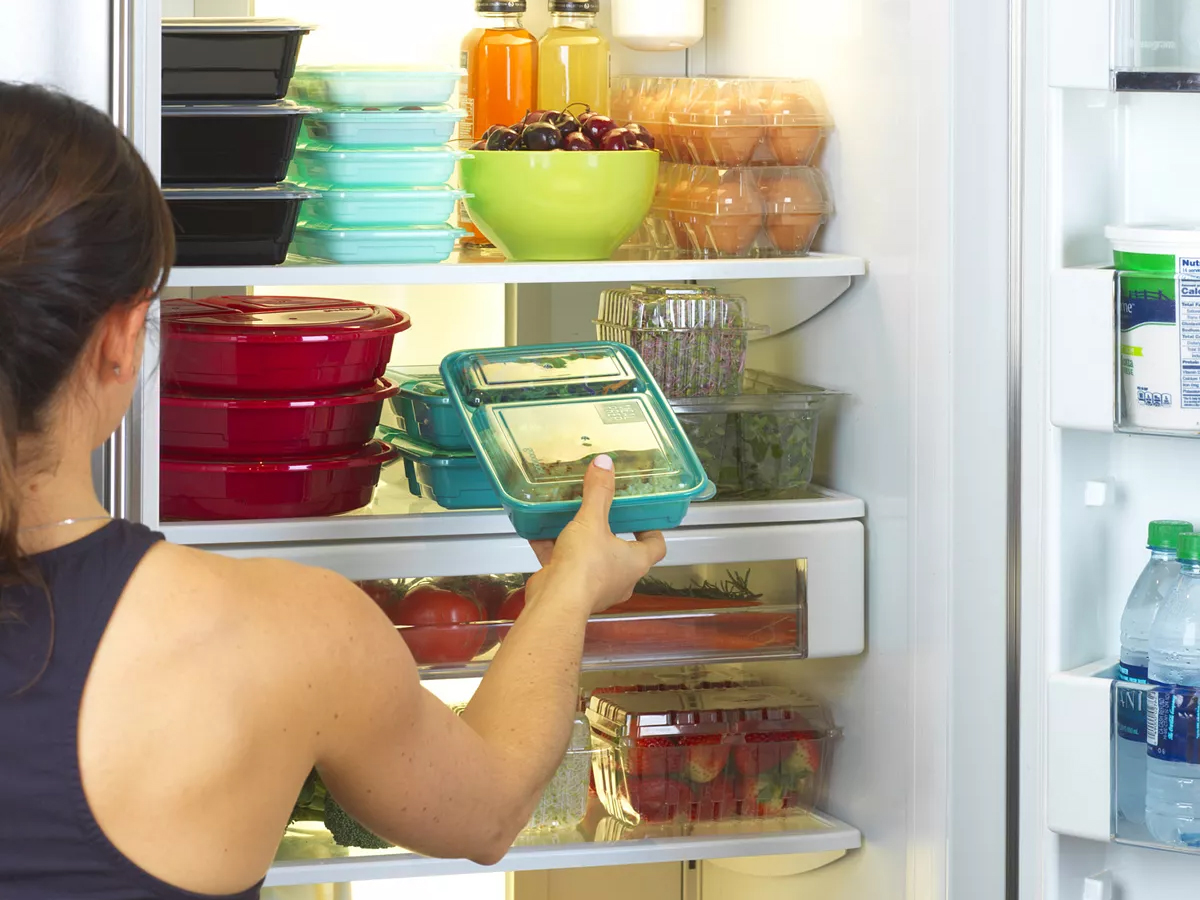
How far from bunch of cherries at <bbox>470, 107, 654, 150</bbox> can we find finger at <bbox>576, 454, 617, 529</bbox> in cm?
46

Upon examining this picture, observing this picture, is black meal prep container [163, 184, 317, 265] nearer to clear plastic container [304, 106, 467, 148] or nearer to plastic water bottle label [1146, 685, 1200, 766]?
clear plastic container [304, 106, 467, 148]

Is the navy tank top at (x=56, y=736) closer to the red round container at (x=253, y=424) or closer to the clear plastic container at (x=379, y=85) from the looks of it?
the red round container at (x=253, y=424)

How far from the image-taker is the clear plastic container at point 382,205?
5.45 feet

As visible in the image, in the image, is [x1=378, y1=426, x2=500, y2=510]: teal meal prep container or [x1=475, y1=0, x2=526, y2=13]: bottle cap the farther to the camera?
[x1=475, y1=0, x2=526, y2=13]: bottle cap

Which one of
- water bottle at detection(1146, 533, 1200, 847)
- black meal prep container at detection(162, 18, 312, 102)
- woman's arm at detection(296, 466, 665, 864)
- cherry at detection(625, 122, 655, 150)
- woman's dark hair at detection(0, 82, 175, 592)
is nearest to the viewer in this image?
woman's dark hair at detection(0, 82, 175, 592)

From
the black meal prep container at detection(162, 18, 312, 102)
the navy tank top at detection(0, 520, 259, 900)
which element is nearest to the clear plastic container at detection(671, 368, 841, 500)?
the black meal prep container at detection(162, 18, 312, 102)

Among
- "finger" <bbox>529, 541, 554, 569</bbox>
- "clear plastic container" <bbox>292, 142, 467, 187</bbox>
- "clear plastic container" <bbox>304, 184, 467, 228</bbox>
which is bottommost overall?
"finger" <bbox>529, 541, 554, 569</bbox>

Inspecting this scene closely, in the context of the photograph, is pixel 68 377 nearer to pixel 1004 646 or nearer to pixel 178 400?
pixel 178 400

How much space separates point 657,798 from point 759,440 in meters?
0.44

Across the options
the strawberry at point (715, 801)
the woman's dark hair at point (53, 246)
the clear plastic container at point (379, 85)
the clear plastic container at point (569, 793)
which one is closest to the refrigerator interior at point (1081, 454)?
the strawberry at point (715, 801)

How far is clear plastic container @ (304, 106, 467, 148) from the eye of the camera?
1.65 meters

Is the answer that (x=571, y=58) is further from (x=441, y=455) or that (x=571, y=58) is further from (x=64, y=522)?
(x=64, y=522)

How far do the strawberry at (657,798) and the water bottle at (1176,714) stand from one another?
562 millimetres

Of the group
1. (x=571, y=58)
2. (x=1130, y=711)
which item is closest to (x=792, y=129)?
(x=571, y=58)
